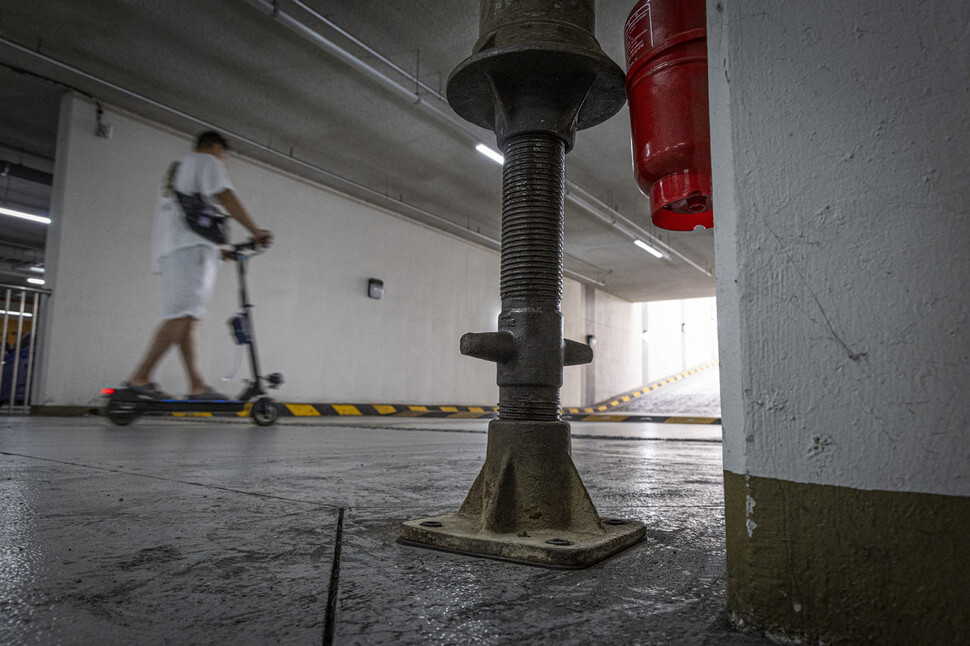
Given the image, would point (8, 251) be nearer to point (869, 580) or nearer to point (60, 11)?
point (60, 11)

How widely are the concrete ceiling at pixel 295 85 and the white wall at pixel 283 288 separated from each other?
49 cm

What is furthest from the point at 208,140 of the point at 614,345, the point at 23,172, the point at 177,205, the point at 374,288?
the point at 614,345

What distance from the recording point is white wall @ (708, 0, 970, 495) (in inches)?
19.2

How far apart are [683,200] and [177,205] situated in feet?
11.9

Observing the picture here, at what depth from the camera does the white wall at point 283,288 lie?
6.38m

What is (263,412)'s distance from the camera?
200 inches

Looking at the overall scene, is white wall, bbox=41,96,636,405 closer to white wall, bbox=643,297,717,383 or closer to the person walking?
the person walking

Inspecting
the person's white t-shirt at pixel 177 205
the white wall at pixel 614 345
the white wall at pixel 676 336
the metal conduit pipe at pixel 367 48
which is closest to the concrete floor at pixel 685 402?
the white wall at pixel 614 345

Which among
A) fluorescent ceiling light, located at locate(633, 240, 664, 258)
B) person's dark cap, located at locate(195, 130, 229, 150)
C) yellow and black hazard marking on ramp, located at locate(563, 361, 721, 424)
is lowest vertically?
yellow and black hazard marking on ramp, located at locate(563, 361, 721, 424)

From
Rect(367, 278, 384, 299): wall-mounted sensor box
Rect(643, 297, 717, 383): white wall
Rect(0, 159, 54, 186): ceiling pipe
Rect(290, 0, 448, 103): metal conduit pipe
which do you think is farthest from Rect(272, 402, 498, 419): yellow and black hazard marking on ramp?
Rect(643, 297, 717, 383): white wall

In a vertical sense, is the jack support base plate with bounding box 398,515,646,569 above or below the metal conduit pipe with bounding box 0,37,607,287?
below

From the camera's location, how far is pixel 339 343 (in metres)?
9.19

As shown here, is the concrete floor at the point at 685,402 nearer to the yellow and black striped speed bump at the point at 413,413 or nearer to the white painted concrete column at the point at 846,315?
the yellow and black striped speed bump at the point at 413,413

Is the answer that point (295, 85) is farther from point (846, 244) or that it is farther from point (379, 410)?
point (846, 244)
